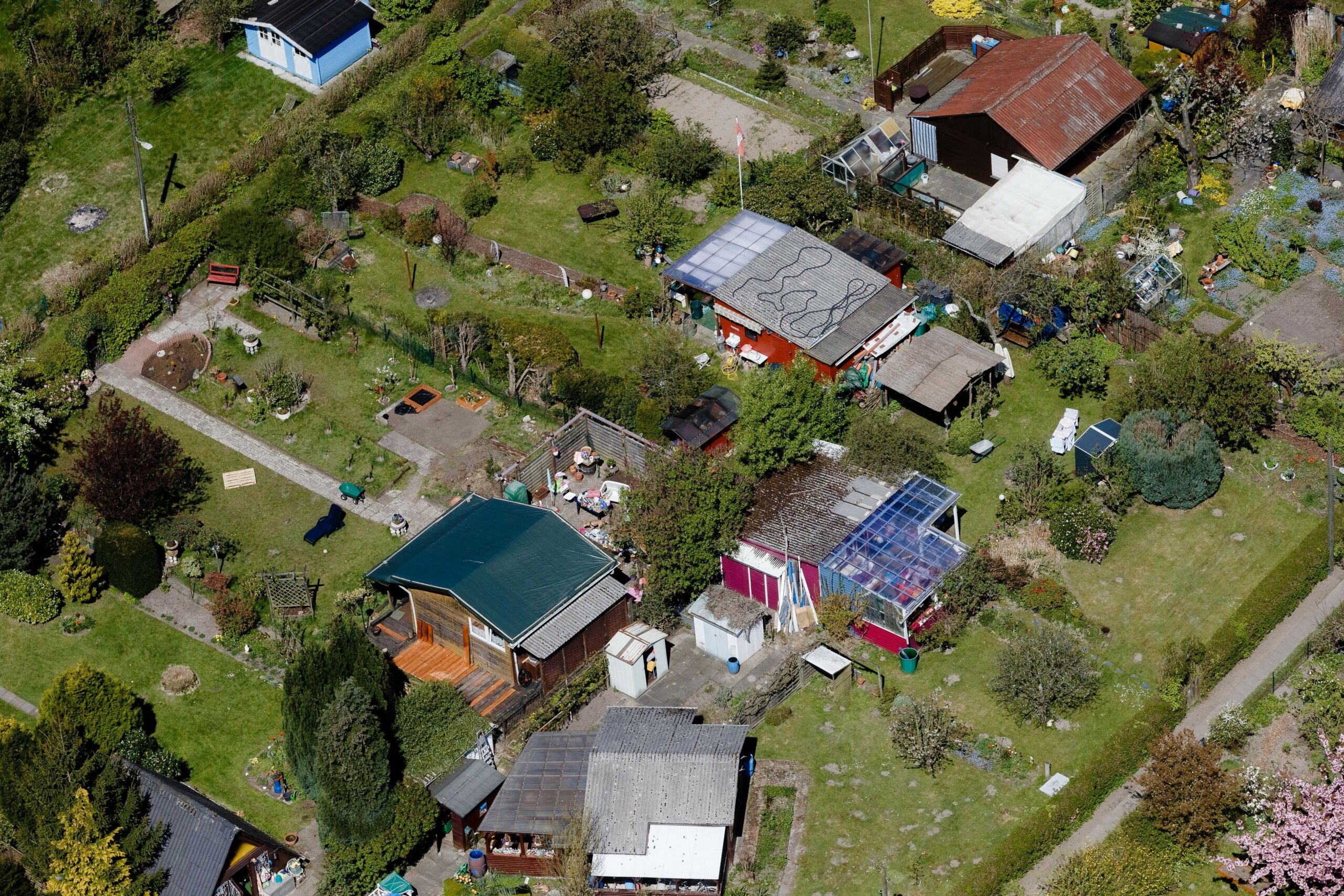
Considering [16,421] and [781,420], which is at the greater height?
[781,420]

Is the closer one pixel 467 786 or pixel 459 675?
pixel 467 786

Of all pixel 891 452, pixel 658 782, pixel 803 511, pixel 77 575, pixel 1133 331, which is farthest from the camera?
pixel 1133 331

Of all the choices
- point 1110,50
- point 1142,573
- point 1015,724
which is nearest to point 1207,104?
point 1110,50

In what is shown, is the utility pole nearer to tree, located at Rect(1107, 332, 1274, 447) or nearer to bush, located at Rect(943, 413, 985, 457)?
bush, located at Rect(943, 413, 985, 457)

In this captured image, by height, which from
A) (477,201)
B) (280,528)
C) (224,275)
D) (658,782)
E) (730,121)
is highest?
(730,121)

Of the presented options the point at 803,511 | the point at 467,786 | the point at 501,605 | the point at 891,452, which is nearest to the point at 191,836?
the point at 467,786

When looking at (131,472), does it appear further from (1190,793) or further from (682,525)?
(1190,793)

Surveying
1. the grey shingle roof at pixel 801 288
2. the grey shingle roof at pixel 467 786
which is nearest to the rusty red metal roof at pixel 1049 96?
the grey shingle roof at pixel 801 288
